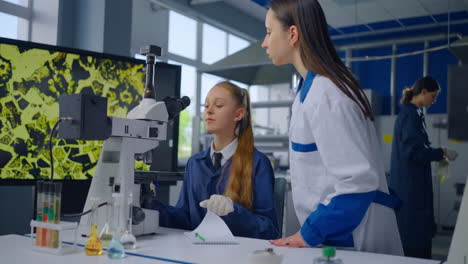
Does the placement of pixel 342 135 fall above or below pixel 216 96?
below

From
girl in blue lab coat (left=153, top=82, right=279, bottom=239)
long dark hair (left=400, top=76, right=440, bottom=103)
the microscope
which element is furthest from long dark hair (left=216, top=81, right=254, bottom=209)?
long dark hair (left=400, top=76, right=440, bottom=103)

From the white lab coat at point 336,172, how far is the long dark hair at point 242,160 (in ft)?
1.30

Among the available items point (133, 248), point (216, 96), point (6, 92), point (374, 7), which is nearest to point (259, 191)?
point (216, 96)

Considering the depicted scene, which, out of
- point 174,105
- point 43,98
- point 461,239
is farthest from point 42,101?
point 461,239

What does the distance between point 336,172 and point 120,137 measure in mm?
626

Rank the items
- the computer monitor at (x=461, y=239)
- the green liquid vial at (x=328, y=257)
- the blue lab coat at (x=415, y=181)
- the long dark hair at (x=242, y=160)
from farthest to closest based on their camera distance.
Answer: the blue lab coat at (x=415, y=181)
the long dark hair at (x=242, y=160)
the green liquid vial at (x=328, y=257)
the computer monitor at (x=461, y=239)

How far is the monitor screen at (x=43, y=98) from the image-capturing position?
1.85 meters

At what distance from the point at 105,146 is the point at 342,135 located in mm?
686

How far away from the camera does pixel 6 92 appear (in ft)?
6.05

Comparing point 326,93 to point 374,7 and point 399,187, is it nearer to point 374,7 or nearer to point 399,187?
point 399,187

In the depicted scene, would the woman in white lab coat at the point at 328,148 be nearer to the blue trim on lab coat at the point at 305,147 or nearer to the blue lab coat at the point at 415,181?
the blue trim on lab coat at the point at 305,147

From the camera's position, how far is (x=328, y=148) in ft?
3.69

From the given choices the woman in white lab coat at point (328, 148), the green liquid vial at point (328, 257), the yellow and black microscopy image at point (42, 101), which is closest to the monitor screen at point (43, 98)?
the yellow and black microscopy image at point (42, 101)

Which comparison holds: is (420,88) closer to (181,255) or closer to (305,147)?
(305,147)
